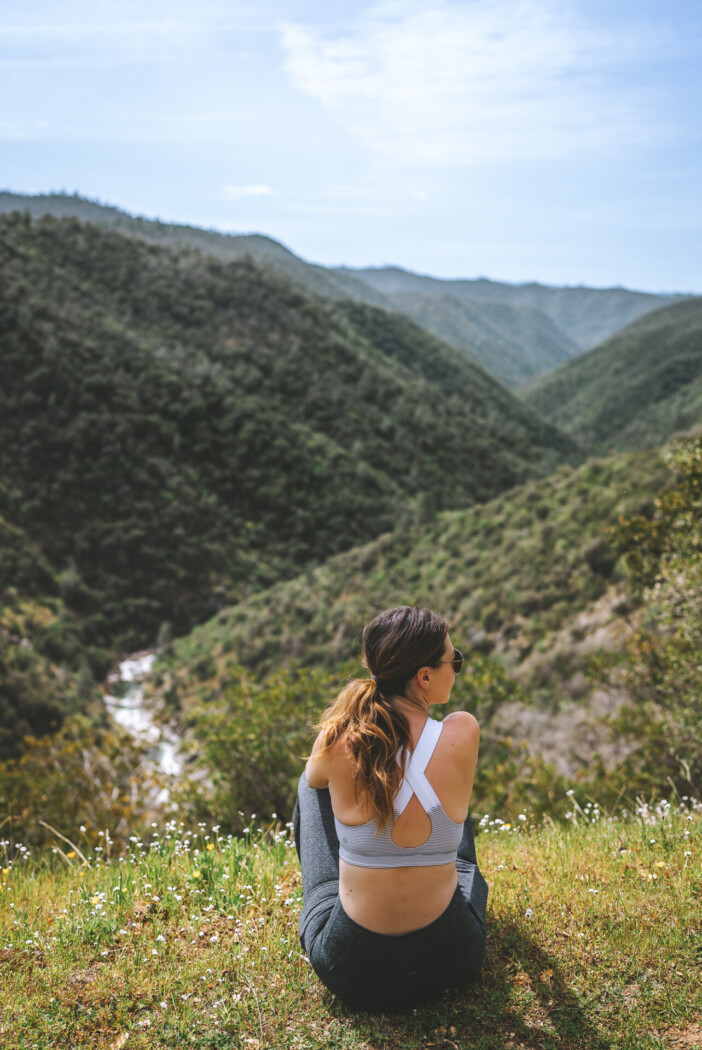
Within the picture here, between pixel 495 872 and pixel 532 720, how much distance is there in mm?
9781

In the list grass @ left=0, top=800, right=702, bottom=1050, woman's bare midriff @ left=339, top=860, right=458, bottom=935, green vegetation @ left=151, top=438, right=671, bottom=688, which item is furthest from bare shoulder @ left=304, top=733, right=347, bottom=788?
green vegetation @ left=151, top=438, right=671, bottom=688

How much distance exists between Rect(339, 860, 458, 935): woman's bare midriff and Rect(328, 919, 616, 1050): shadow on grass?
0.34m

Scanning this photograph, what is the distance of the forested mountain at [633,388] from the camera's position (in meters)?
82.6

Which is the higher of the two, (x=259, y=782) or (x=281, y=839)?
(x=281, y=839)

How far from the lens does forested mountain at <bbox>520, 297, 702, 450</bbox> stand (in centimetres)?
8256

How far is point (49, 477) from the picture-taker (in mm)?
39281

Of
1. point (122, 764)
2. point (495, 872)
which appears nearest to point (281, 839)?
point (495, 872)

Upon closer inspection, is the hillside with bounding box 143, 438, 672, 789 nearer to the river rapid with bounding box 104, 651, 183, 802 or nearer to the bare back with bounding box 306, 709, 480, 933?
the bare back with bounding box 306, 709, 480, 933

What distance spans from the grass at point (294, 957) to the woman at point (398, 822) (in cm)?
18

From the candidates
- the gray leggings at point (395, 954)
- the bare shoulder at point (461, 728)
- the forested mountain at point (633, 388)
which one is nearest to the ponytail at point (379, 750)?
the bare shoulder at point (461, 728)

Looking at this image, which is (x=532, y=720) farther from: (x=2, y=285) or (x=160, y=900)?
(x=2, y=285)

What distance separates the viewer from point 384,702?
2.05 m

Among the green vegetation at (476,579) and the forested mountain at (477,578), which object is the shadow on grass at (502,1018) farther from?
the forested mountain at (477,578)

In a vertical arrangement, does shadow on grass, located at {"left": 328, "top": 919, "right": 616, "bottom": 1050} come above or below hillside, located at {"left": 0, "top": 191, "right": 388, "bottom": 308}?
below
